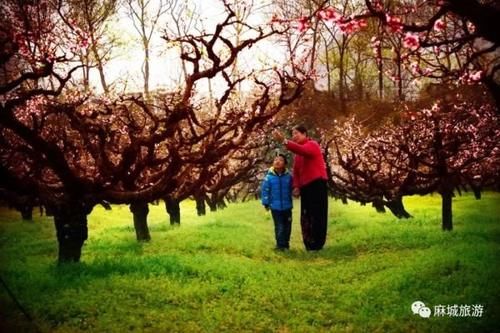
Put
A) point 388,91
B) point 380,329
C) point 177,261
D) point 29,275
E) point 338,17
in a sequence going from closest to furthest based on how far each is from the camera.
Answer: point 338,17 → point 380,329 → point 29,275 → point 177,261 → point 388,91

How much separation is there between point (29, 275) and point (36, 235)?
11.1ft

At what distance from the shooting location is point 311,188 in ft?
38.4

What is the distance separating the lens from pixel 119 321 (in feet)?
22.4

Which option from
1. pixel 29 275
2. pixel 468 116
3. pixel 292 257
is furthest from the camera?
pixel 468 116

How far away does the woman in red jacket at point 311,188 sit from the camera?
11.5m

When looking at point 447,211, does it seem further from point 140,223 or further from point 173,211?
point 173,211

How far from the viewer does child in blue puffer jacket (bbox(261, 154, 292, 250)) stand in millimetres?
12242

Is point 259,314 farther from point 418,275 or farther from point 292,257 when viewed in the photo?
point 292,257

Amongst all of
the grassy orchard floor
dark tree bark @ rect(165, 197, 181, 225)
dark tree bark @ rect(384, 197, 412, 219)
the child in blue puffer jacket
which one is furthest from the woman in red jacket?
dark tree bark @ rect(165, 197, 181, 225)

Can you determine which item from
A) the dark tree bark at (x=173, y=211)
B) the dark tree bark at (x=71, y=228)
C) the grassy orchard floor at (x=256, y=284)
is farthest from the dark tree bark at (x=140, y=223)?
the dark tree bark at (x=71, y=228)

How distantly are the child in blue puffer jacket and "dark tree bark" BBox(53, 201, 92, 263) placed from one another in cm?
444

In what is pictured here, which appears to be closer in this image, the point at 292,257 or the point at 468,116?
the point at 292,257

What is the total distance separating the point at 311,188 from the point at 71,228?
5319 millimetres

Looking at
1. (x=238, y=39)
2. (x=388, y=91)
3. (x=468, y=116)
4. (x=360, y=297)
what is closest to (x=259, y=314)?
(x=360, y=297)
